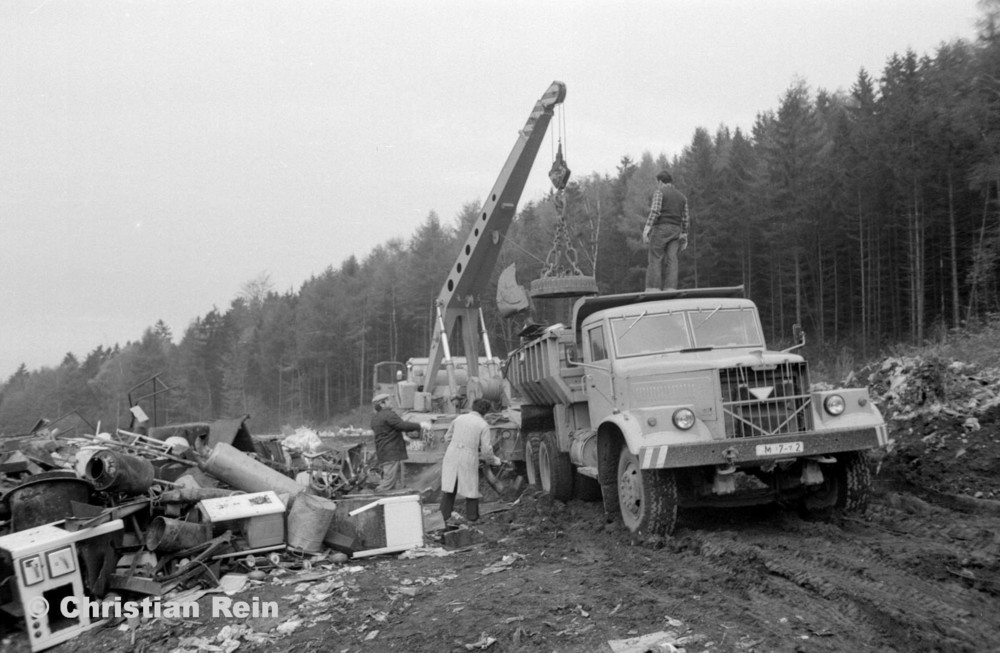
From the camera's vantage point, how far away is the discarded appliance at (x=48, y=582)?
5.38 m

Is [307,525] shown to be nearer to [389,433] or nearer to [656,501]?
[656,501]

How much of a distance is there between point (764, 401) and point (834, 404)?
2.31ft

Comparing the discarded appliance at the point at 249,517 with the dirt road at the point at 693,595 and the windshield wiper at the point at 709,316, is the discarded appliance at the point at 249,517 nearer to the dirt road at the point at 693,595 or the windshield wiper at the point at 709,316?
the dirt road at the point at 693,595

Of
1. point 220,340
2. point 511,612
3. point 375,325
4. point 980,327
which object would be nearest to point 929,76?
point 980,327

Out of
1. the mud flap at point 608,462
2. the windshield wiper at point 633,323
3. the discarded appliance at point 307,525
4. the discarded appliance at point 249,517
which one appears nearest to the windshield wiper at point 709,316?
the windshield wiper at point 633,323

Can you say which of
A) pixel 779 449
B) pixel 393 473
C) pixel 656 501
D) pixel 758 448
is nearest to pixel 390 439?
pixel 393 473

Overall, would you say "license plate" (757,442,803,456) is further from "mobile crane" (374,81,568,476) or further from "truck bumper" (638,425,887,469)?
"mobile crane" (374,81,568,476)

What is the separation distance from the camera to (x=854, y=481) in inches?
286

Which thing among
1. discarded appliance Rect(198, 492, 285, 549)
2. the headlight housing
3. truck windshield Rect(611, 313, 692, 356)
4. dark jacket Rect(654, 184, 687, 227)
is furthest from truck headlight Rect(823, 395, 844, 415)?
discarded appliance Rect(198, 492, 285, 549)

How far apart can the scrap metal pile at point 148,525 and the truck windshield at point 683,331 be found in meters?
2.90

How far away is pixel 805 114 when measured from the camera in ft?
114

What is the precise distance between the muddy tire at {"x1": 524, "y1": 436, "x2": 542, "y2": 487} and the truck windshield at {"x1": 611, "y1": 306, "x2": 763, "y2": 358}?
340 cm

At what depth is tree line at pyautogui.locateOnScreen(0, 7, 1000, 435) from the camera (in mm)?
25422

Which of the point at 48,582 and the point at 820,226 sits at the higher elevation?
the point at 820,226
